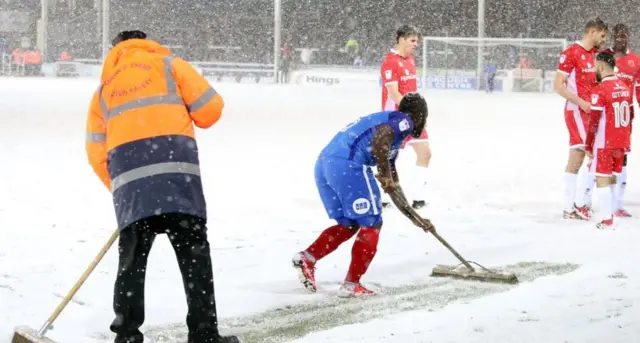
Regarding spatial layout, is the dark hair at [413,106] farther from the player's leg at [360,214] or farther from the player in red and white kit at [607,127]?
the player in red and white kit at [607,127]

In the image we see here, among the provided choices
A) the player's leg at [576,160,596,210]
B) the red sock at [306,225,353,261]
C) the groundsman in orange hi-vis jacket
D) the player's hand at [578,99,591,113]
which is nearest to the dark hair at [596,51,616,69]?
the player's hand at [578,99,591,113]

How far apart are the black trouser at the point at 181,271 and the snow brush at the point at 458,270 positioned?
1818 millimetres

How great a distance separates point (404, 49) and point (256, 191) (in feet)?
6.76

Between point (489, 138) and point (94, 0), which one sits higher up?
point (94, 0)

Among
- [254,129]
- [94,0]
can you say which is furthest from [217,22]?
[254,129]

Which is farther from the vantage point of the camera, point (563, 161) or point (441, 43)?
point (441, 43)

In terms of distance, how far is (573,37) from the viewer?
43.8m

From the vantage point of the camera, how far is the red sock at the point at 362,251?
18.4 ft

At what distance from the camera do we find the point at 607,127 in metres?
7.96

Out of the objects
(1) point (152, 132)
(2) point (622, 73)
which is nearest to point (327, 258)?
(1) point (152, 132)

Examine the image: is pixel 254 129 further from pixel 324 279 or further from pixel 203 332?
pixel 203 332

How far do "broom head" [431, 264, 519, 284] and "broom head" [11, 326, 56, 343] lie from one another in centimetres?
256

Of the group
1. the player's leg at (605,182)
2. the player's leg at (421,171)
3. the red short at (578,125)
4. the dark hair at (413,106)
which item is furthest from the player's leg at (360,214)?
the player's leg at (421,171)

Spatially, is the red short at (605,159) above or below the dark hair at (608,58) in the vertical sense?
below
